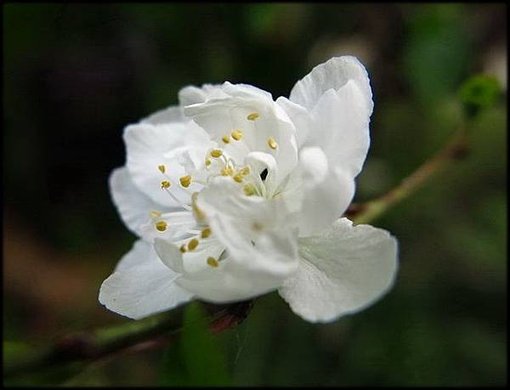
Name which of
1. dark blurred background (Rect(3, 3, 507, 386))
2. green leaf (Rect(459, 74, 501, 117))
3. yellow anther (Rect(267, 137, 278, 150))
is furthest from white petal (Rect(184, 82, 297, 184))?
dark blurred background (Rect(3, 3, 507, 386))

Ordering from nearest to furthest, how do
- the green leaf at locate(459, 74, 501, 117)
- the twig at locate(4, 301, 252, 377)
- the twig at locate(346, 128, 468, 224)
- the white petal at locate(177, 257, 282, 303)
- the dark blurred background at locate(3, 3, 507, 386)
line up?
the white petal at locate(177, 257, 282, 303) < the twig at locate(4, 301, 252, 377) < the twig at locate(346, 128, 468, 224) < the green leaf at locate(459, 74, 501, 117) < the dark blurred background at locate(3, 3, 507, 386)

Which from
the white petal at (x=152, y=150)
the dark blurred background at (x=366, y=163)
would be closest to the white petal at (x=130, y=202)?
the white petal at (x=152, y=150)

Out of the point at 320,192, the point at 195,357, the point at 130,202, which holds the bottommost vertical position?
the point at 195,357

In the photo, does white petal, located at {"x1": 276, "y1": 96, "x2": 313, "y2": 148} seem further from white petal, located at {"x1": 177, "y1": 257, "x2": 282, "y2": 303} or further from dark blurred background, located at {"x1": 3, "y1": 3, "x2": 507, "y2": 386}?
dark blurred background, located at {"x1": 3, "y1": 3, "x2": 507, "y2": 386}

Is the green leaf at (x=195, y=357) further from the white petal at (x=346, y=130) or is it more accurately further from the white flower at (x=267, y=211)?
the white petal at (x=346, y=130)

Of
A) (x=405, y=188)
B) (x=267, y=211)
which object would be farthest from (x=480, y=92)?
(x=267, y=211)

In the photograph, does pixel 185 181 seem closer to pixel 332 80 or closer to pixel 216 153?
pixel 216 153
